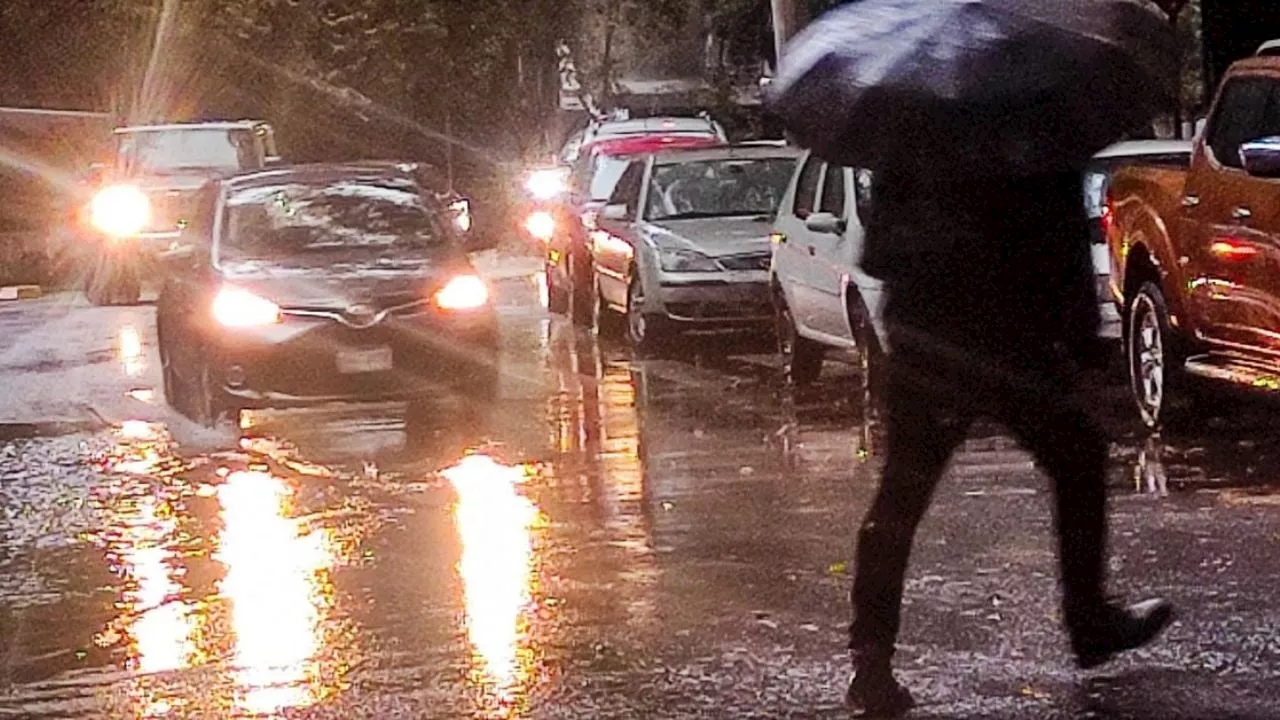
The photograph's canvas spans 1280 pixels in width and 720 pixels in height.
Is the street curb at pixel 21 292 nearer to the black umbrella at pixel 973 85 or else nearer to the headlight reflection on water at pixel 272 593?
the headlight reflection on water at pixel 272 593

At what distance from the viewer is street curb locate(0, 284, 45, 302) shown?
1180 inches

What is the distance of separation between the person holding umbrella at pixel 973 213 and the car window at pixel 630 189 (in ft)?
41.2

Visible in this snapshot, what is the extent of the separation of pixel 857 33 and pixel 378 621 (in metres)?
2.86

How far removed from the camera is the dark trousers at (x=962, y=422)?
6.48 metres

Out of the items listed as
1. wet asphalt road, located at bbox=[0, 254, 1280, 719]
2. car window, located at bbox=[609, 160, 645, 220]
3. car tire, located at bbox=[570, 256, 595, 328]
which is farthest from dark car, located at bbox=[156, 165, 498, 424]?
car tire, located at bbox=[570, 256, 595, 328]

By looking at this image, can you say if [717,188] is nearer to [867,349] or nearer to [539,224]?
[867,349]

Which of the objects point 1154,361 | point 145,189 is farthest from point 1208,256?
point 145,189

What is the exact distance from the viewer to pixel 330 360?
14125 millimetres

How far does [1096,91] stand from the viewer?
21.1ft

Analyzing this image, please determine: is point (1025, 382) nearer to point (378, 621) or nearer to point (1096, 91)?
point (1096, 91)

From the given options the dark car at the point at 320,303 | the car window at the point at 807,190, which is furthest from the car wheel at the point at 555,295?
the dark car at the point at 320,303

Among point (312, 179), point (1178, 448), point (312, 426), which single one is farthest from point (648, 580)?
point (312, 179)

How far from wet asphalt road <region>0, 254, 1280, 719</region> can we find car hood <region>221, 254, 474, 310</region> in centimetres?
76

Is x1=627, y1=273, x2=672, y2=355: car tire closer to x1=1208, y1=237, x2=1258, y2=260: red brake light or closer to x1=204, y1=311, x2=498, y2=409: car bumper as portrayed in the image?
x1=204, y1=311, x2=498, y2=409: car bumper
